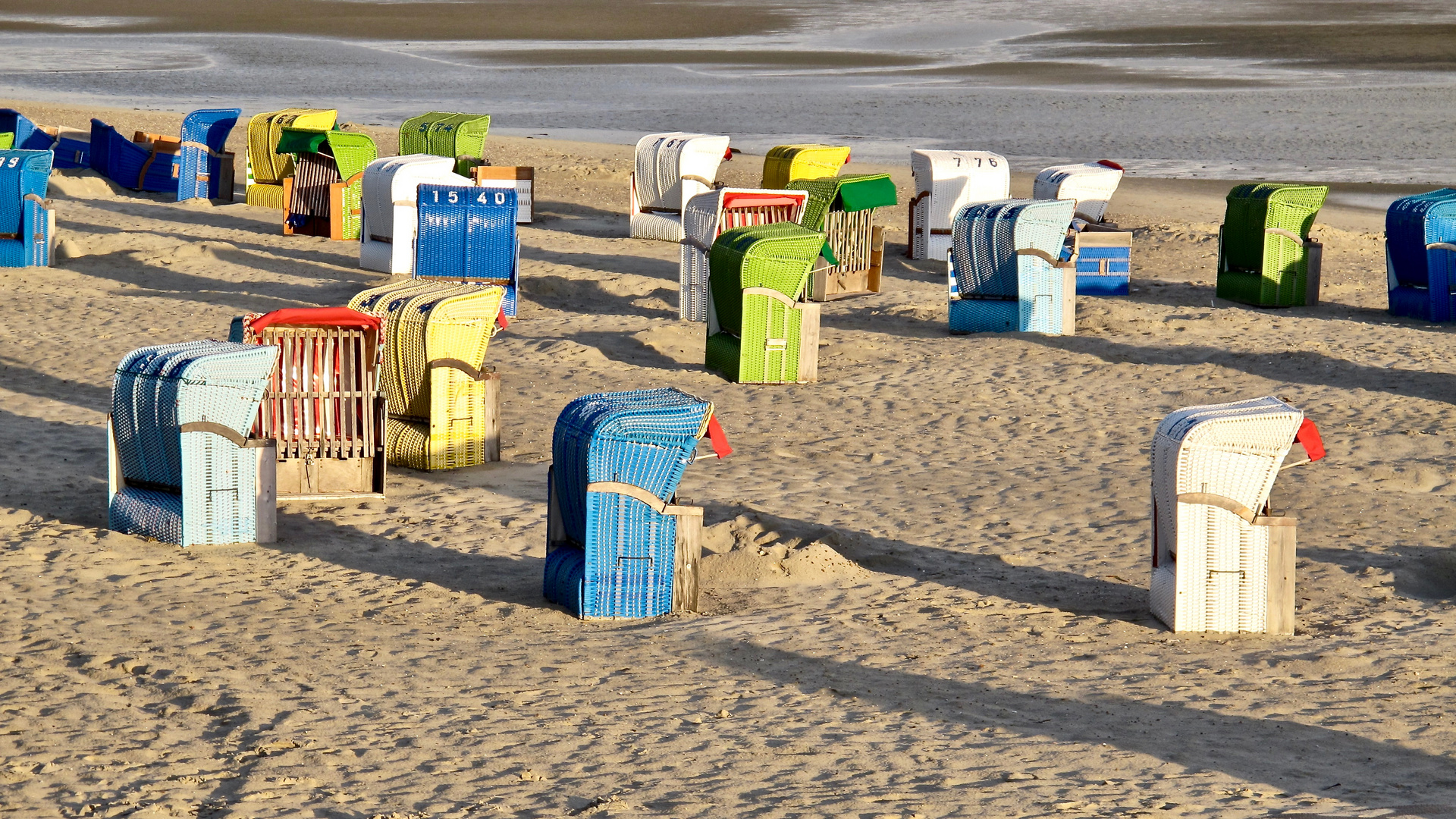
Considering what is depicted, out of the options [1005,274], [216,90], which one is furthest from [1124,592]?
[216,90]

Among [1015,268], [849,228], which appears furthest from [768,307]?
[849,228]

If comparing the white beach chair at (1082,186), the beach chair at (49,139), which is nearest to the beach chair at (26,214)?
the beach chair at (49,139)

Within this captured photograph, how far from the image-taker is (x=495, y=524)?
9547mm

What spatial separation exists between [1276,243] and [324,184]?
11.8m

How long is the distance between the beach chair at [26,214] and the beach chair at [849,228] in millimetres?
8399

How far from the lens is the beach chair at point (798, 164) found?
21.2 metres

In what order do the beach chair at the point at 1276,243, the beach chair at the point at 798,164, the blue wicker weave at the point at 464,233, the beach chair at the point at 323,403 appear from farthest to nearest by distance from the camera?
the beach chair at the point at 798,164
the beach chair at the point at 1276,243
the blue wicker weave at the point at 464,233
the beach chair at the point at 323,403

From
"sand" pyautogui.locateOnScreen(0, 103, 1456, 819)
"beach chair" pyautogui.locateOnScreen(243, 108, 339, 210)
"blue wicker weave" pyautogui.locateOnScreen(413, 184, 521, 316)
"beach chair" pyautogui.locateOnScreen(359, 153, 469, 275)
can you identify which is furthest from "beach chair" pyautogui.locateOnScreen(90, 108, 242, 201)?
"sand" pyautogui.locateOnScreen(0, 103, 1456, 819)

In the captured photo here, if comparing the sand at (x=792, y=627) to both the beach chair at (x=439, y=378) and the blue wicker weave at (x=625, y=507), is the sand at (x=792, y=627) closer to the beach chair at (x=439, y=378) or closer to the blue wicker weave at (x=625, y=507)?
the blue wicker weave at (x=625, y=507)

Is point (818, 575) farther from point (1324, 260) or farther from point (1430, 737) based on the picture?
point (1324, 260)

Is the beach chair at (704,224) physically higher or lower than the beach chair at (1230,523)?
higher

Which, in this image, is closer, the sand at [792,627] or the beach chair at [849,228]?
the sand at [792,627]

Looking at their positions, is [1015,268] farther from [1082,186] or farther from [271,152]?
[271,152]

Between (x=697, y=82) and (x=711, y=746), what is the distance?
126 ft
